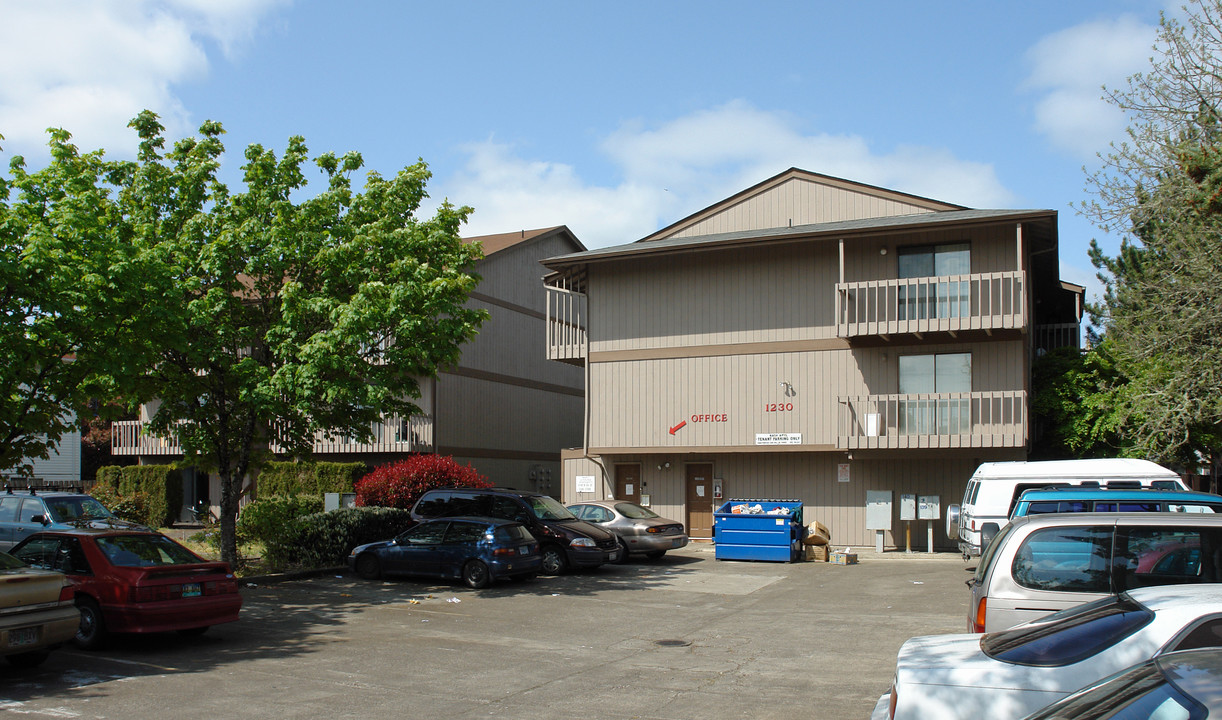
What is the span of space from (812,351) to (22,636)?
65.5 ft

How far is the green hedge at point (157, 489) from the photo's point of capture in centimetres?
3344

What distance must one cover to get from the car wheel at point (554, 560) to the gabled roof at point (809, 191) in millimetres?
12392

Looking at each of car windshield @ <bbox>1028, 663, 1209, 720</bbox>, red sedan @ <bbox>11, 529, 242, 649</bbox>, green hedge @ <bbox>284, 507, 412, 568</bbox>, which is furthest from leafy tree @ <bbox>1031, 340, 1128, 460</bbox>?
car windshield @ <bbox>1028, 663, 1209, 720</bbox>

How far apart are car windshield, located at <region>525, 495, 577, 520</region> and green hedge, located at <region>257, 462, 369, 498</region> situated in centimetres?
1058

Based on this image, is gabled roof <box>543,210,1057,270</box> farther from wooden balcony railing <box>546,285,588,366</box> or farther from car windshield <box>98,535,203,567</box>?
car windshield <box>98,535,203,567</box>

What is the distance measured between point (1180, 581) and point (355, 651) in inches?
334

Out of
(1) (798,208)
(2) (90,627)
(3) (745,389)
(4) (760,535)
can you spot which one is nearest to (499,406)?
(3) (745,389)

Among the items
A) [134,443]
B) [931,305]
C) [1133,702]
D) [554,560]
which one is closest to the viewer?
[1133,702]

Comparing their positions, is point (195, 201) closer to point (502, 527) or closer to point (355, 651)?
point (502, 527)

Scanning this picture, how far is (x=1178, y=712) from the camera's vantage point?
2998mm

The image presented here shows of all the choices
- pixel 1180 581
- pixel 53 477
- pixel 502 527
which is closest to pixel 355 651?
pixel 502 527

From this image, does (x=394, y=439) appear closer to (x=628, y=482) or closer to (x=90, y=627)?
(x=628, y=482)

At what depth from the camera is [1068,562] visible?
291 inches

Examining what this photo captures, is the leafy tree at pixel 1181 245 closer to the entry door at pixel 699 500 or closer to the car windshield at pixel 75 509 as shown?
the entry door at pixel 699 500
